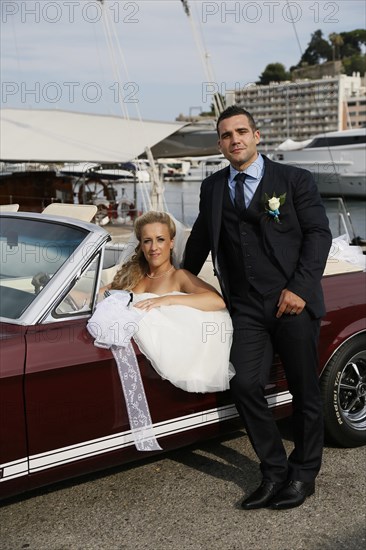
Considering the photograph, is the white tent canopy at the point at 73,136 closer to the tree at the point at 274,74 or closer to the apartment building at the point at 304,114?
the apartment building at the point at 304,114

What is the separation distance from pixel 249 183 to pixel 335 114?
120208 millimetres

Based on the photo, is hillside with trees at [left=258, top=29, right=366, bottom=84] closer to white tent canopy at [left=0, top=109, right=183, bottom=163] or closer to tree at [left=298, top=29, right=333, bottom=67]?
tree at [left=298, top=29, right=333, bottom=67]

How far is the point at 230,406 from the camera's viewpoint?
3689mm

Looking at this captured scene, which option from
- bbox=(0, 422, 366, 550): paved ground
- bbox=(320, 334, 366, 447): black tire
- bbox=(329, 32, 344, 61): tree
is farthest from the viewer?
bbox=(329, 32, 344, 61): tree

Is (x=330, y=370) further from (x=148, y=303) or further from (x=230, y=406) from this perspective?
(x=148, y=303)

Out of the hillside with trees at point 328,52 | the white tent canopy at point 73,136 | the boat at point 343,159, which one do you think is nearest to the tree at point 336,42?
the hillside with trees at point 328,52

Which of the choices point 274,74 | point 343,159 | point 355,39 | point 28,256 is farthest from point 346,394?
point 355,39

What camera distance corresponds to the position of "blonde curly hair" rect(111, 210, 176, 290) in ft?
12.8

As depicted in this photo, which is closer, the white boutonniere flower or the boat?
the white boutonniere flower

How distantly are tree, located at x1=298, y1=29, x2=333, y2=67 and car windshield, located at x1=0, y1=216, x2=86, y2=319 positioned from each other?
175 m

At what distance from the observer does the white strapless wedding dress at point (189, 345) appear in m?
3.31

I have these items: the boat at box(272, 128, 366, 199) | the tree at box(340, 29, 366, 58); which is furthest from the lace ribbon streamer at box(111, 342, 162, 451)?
the tree at box(340, 29, 366, 58)

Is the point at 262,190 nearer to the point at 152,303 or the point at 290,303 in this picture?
the point at 290,303

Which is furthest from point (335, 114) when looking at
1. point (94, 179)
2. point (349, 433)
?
point (349, 433)
